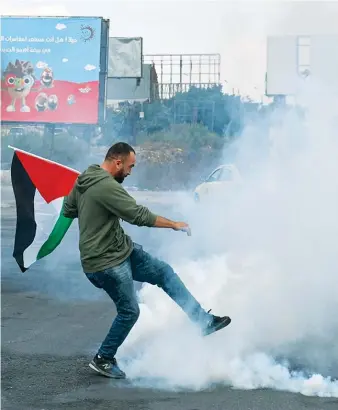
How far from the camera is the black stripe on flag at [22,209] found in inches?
238

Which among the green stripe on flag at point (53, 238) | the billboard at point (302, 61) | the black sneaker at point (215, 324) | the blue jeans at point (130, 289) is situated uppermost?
the billboard at point (302, 61)

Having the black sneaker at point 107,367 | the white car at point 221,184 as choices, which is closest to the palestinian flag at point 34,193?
the black sneaker at point 107,367

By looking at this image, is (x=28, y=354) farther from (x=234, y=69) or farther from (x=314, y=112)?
(x=234, y=69)

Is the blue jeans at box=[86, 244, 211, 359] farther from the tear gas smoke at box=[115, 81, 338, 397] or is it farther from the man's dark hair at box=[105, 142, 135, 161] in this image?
the man's dark hair at box=[105, 142, 135, 161]

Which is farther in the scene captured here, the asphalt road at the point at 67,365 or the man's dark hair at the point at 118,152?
the man's dark hair at the point at 118,152

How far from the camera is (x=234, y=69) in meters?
10.5

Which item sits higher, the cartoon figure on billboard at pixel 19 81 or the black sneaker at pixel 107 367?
the cartoon figure on billboard at pixel 19 81

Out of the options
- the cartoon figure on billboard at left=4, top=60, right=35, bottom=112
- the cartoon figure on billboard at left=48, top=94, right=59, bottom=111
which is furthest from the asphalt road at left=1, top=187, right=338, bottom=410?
the cartoon figure on billboard at left=4, top=60, right=35, bottom=112

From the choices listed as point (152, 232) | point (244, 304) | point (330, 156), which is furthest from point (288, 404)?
point (152, 232)

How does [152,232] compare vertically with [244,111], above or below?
below

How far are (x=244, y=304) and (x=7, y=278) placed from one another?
4.08 meters

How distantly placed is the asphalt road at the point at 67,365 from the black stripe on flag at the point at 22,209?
669 mm

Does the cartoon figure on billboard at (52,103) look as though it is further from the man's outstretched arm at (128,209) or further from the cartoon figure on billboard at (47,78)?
the man's outstretched arm at (128,209)

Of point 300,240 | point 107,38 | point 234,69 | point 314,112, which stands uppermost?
→ point 107,38
